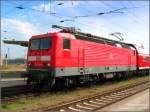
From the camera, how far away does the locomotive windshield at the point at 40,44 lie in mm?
18562

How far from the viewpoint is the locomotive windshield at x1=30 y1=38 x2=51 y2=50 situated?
60.9 feet

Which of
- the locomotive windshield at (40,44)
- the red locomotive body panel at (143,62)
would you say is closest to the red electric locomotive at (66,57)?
the locomotive windshield at (40,44)

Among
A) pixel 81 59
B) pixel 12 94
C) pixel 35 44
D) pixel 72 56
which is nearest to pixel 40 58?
pixel 35 44

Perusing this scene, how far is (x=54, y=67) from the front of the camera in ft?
58.0

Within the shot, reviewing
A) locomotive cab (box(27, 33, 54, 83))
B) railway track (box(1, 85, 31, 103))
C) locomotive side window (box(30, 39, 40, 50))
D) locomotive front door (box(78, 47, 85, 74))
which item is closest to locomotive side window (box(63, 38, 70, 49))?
locomotive cab (box(27, 33, 54, 83))

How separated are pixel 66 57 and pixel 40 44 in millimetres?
1746

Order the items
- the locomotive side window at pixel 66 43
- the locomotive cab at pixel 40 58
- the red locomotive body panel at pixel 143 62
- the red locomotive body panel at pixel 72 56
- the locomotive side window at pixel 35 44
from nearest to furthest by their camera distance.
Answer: the locomotive cab at pixel 40 58
the red locomotive body panel at pixel 72 56
the locomotive side window at pixel 66 43
the locomotive side window at pixel 35 44
the red locomotive body panel at pixel 143 62

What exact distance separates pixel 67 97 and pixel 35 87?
125 inches

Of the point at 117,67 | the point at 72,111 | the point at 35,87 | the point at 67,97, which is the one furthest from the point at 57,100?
the point at 117,67

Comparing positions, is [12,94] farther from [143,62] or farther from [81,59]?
[143,62]

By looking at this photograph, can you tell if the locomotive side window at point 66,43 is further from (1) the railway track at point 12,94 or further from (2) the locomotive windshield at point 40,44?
(1) the railway track at point 12,94

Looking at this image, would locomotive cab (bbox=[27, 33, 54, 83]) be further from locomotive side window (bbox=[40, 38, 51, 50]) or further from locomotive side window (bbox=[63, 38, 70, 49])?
locomotive side window (bbox=[63, 38, 70, 49])

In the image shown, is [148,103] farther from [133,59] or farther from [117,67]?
[133,59]

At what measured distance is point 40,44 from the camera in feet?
62.6
